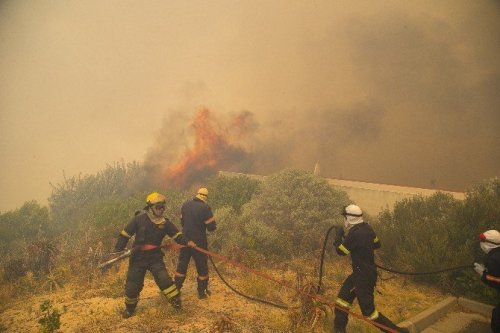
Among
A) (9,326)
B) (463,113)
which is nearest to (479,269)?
(9,326)

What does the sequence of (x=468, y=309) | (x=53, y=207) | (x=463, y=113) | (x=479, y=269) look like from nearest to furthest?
(x=479, y=269) → (x=468, y=309) → (x=53, y=207) → (x=463, y=113)

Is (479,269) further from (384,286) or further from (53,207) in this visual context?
(53,207)

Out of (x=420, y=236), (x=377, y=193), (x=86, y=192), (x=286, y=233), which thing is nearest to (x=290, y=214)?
(x=286, y=233)

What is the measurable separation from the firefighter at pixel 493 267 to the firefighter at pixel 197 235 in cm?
451

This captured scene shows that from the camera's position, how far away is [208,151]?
86.8ft

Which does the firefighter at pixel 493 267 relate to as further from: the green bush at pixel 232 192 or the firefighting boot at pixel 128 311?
the green bush at pixel 232 192

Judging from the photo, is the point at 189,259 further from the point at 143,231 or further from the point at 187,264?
the point at 143,231

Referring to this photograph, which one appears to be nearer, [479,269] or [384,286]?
[479,269]

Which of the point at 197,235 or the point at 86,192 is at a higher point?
the point at 197,235

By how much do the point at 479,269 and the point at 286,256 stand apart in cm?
598

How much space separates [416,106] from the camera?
3030cm

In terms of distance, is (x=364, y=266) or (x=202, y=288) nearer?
(x=364, y=266)

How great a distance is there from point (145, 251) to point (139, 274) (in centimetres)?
40

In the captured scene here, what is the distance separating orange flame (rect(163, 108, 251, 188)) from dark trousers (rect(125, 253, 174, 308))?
702 inches
